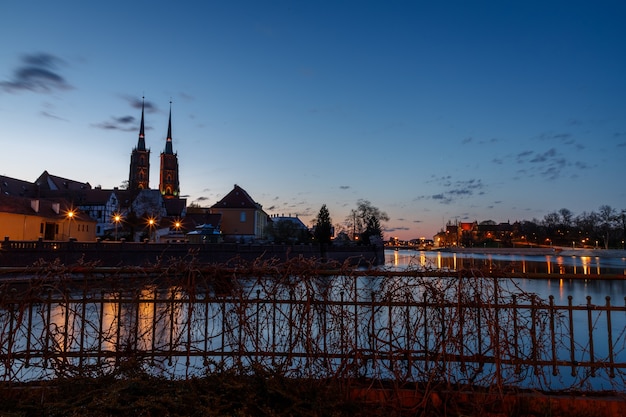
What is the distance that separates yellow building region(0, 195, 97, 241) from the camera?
137 ft

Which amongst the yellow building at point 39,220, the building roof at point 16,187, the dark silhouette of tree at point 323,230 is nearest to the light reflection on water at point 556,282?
the dark silhouette of tree at point 323,230

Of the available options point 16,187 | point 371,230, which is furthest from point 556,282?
point 16,187

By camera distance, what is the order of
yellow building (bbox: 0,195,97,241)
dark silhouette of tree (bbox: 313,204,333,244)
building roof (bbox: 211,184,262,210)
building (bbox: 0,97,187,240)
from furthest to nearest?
building roof (bbox: 211,184,262,210) < dark silhouette of tree (bbox: 313,204,333,244) < building (bbox: 0,97,187,240) < yellow building (bbox: 0,195,97,241)

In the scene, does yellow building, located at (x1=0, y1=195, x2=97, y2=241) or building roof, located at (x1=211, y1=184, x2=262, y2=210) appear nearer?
yellow building, located at (x1=0, y1=195, x2=97, y2=241)

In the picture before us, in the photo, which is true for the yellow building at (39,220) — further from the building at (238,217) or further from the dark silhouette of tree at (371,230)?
the dark silhouette of tree at (371,230)

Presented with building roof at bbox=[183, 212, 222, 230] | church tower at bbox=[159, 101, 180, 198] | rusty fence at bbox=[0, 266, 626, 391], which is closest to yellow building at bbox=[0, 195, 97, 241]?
building roof at bbox=[183, 212, 222, 230]

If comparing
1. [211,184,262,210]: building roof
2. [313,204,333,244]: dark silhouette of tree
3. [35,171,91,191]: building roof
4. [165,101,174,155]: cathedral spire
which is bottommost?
[313,204,333,244]: dark silhouette of tree

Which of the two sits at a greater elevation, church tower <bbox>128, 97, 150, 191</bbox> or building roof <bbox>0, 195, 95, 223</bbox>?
church tower <bbox>128, 97, 150, 191</bbox>

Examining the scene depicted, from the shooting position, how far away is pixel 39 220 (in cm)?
4600

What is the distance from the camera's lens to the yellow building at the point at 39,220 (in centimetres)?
4175

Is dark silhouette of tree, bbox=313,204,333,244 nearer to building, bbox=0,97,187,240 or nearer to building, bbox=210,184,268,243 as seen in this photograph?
building, bbox=210,184,268,243

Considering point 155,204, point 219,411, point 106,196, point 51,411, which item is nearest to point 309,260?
point 219,411

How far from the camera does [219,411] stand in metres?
3.70

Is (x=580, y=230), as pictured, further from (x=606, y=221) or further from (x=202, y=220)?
(x=202, y=220)
